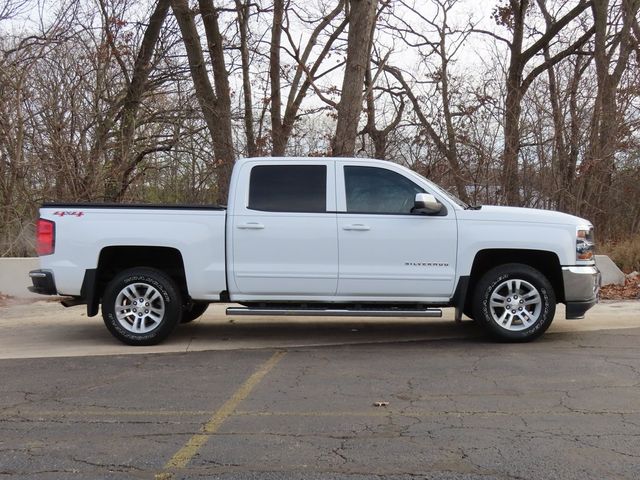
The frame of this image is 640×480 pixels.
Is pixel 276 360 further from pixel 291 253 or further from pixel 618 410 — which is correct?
pixel 618 410

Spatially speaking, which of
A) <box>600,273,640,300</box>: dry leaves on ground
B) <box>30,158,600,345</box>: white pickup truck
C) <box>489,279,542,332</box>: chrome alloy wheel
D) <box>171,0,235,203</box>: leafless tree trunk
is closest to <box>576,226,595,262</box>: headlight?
<box>30,158,600,345</box>: white pickup truck

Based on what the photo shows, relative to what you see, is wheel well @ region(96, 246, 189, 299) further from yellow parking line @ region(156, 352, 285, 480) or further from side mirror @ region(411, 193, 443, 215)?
side mirror @ region(411, 193, 443, 215)

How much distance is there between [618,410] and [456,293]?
2364 mm

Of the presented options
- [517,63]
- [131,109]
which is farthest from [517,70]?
[131,109]

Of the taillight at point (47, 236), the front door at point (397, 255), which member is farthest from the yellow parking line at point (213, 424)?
the taillight at point (47, 236)

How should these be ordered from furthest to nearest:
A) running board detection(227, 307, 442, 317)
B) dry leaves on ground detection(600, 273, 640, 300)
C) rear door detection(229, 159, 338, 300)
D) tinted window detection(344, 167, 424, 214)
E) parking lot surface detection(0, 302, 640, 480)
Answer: dry leaves on ground detection(600, 273, 640, 300)
tinted window detection(344, 167, 424, 214)
rear door detection(229, 159, 338, 300)
running board detection(227, 307, 442, 317)
parking lot surface detection(0, 302, 640, 480)

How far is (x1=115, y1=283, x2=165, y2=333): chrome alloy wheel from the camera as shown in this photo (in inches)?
272

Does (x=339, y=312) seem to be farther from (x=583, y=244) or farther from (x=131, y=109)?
(x=131, y=109)

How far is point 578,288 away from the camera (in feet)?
22.0

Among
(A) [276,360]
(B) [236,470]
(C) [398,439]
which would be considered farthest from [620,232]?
(B) [236,470]

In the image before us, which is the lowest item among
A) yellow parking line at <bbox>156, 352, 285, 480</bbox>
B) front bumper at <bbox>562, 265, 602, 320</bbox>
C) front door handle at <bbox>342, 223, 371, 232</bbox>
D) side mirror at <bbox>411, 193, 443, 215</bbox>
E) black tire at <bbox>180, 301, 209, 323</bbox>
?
yellow parking line at <bbox>156, 352, 285, 480</bbox>

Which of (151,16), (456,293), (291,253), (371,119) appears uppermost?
(151,16)

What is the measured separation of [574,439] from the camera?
Result: 4090mm

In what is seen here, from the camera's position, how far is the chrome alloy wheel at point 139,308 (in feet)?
22.6
